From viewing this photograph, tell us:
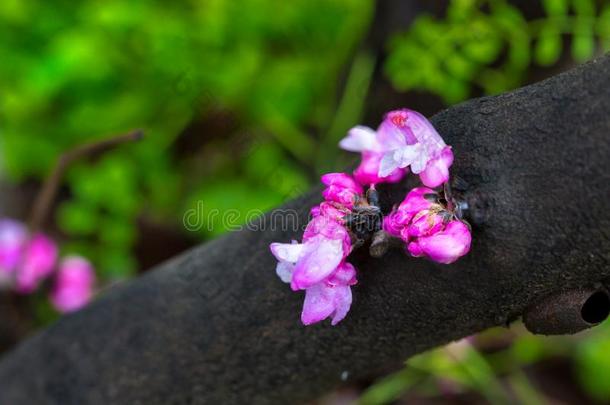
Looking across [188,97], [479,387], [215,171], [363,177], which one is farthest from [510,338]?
[363,177]

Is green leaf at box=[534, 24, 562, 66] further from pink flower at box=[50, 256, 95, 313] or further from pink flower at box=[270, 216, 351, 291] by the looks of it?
pink flower at box=[50, 256, 95, 313]

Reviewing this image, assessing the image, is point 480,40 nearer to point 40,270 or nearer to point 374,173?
point 374,173

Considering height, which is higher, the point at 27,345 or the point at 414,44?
the point at 414,44

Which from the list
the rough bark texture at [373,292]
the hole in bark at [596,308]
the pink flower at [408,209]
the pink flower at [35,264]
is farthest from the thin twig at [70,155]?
the hole in bark at [596,308]

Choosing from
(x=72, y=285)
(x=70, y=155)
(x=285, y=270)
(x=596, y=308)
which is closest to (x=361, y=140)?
(x=285, y=270)

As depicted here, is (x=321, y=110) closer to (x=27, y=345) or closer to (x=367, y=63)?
(x=367, y=63)
